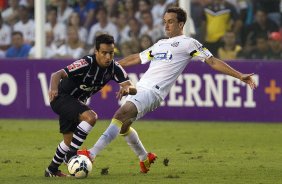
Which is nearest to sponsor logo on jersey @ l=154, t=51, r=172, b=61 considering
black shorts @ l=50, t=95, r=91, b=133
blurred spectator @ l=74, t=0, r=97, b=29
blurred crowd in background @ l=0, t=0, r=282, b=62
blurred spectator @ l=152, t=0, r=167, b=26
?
black shorts @ l=50, t=95, r=91, b=133

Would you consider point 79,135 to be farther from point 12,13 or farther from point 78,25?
point 12,13

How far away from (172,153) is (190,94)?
17.0ft

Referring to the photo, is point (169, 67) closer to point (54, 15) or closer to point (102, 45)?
point (102, 45)

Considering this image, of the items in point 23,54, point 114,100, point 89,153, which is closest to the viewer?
point 89,153

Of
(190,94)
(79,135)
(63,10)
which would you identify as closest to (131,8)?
(63,10)

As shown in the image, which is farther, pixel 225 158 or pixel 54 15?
pixel 54 15

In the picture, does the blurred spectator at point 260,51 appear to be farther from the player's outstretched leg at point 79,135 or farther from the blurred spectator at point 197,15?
the player's outstretched leg at point 79,135

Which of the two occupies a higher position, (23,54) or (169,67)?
(169,67)

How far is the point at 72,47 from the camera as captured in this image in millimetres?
20328

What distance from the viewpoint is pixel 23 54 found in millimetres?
20406

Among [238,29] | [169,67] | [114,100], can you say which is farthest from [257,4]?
[169,67]

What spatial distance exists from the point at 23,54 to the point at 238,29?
474cm

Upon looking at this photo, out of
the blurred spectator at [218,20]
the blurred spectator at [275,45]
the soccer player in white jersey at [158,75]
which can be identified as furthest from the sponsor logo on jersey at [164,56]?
the blurred spectator at [218,20]

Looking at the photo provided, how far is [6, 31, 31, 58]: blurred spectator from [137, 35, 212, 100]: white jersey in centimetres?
954
